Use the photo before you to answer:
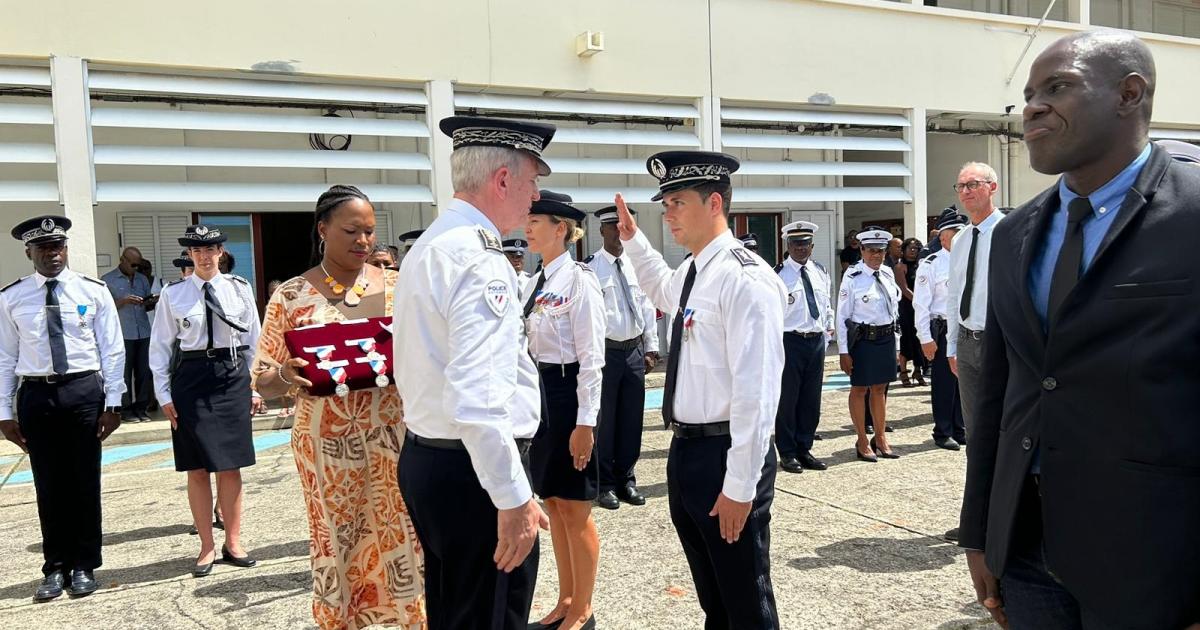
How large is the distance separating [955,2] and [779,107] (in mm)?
6264

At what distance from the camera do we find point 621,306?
641cm

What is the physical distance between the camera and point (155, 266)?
1088 cm

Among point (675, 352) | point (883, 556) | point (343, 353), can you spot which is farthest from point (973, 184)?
point (343, 353)

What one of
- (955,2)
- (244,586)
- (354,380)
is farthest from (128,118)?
(955,2)

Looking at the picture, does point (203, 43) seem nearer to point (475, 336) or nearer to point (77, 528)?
point (77, 528)

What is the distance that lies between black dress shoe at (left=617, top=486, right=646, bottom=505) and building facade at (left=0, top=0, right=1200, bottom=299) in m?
6.03

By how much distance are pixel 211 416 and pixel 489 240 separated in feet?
11.2

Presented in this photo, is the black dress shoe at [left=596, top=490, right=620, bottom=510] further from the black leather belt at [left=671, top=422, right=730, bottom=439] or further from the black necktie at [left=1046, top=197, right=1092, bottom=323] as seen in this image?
the black necktie at [left=1046, top=197, right=1092, bottom=323]

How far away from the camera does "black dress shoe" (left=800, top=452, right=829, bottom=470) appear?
6.74 m

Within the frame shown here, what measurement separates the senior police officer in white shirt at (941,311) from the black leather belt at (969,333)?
7.06 feet

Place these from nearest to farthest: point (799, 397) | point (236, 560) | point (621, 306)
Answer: point (236, 560) < point (621, 306) < point (799, 397)

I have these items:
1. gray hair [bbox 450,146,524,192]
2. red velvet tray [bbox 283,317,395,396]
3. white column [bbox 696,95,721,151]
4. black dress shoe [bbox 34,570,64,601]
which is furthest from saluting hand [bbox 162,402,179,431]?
white column [bbox 696,95,721,151]

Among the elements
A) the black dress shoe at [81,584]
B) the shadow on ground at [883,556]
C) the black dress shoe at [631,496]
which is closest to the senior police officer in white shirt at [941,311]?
the shadow on ground at [883,556]

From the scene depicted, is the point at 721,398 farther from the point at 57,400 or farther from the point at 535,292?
the point at 57,400
